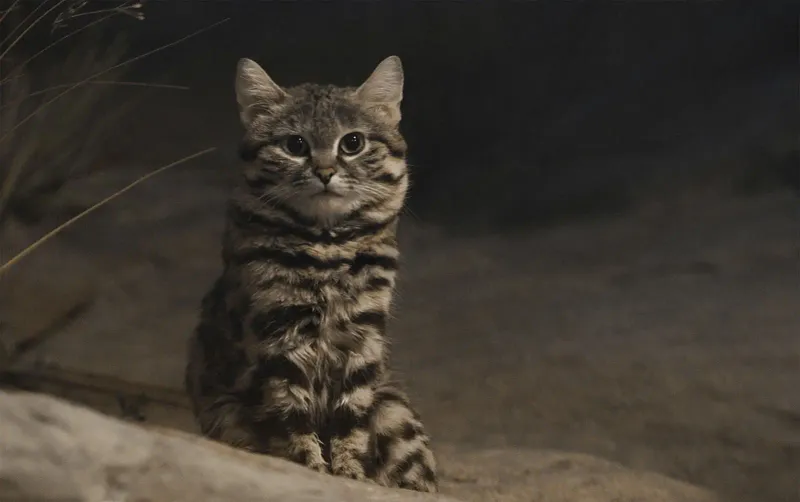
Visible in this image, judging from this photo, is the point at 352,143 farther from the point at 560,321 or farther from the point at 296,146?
the point at 560,321

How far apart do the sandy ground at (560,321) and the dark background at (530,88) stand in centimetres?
15

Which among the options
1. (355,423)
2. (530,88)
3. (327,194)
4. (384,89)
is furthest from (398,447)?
(530,88)

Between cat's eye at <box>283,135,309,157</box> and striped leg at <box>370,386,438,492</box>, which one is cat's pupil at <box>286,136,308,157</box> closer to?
cat's eye at <box>283,135,309,157</box>

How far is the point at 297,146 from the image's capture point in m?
1.78

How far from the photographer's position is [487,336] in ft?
9.36

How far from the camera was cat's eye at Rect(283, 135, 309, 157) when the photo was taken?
5.83ft

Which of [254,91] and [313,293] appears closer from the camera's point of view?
[313,293]

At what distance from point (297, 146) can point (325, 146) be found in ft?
0.21

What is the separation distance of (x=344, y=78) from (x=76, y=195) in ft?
3.18

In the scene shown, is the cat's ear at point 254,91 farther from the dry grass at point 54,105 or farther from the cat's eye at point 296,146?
the dry grass at point 54,105

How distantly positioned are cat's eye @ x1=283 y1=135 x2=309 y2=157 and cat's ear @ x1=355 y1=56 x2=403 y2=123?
0.19 meters

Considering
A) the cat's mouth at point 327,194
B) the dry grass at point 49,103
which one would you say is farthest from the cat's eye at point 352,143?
the dry grass at point 49,103

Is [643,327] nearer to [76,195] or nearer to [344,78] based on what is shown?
[344,78]

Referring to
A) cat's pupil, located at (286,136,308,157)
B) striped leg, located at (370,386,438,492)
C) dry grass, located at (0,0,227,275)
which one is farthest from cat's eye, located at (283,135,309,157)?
striped leg, located at (370,386,438,492)
